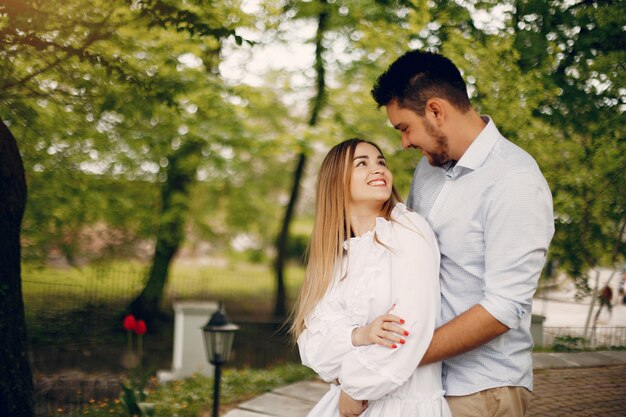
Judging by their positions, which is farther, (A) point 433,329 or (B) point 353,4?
(B) point 353,4

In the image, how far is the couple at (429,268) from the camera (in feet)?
6.91

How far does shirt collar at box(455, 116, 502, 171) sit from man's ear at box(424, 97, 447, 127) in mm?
158

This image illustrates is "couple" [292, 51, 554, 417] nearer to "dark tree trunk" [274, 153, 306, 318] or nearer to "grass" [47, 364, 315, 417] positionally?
"grass" [47, 364, 315, 417]

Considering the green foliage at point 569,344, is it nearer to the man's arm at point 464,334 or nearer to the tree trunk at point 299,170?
the man's arm at point 464,334

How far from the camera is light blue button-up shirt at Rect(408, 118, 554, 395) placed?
2.07m

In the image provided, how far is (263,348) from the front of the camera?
13.2 metres

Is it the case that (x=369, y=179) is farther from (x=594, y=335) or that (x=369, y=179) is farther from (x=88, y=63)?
(x=88, y=63)

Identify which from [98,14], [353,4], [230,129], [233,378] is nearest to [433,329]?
[98,14]

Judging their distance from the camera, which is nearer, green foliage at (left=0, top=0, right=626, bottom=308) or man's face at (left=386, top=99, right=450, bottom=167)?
man's face at (left=386, top=99, right=450, bottom=167)

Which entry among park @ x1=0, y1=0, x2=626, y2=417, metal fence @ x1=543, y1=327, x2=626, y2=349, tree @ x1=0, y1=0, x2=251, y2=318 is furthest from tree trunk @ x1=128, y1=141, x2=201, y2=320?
metal fence @ x1=543, y1=327, x2=626, y2=349

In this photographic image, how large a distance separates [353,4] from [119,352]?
307 inches

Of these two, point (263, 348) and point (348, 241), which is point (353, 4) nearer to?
point (348, 241)

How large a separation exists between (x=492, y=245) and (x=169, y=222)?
1107 cm

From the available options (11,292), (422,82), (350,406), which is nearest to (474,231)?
(422,82)
